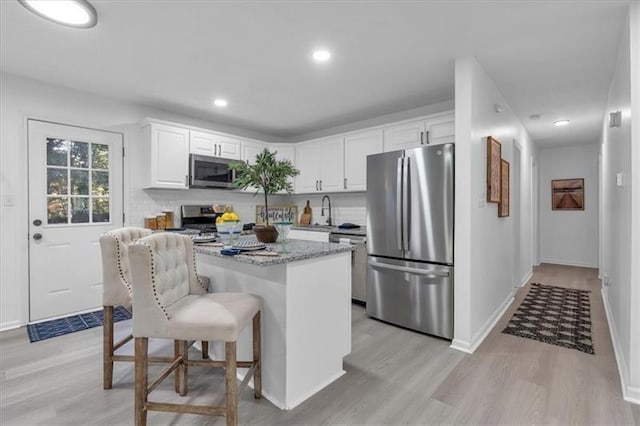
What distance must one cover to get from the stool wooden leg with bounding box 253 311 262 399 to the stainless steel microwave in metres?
2.76

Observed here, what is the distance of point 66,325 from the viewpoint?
10.3 feet

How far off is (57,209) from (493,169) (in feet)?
15.1

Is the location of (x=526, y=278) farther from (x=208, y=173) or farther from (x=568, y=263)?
(x=208, y=173)

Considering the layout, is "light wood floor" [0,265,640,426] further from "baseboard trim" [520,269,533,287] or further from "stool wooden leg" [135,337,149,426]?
"baseboard trim" [520,269,533,287]

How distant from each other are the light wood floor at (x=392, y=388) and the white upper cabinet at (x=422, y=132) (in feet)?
6.98

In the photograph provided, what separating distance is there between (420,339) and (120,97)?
13.7 ft

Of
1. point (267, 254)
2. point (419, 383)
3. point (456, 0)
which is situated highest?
point (456, 0)

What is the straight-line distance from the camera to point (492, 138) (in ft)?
10.2

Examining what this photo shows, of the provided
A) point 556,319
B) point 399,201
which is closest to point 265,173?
point 399,201

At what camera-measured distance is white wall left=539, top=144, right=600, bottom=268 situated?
617 cm

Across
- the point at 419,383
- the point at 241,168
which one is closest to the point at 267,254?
Result: the point at 241,168

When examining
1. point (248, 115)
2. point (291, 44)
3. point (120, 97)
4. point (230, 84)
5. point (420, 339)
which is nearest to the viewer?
point (291, 44)

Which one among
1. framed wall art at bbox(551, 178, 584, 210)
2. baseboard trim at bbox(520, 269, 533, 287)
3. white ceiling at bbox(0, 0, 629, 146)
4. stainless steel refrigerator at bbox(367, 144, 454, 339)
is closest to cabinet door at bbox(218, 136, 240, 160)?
white ceiling at bbox(0, 0, 629, 146)

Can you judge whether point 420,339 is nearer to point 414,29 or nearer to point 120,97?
point 414,29
